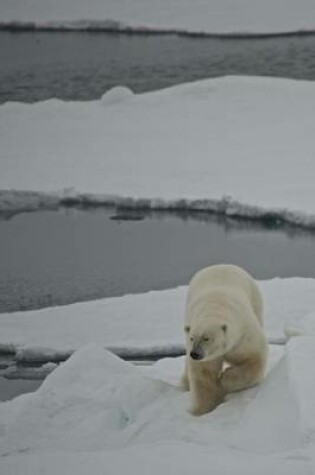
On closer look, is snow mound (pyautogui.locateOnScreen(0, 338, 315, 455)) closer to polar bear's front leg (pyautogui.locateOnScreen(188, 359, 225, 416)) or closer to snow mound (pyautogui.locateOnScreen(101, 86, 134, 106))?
polar bear's front leg (pyautogui.locateOnScreen(188, 359, 225, 416))

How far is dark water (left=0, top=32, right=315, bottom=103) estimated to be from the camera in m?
23.3

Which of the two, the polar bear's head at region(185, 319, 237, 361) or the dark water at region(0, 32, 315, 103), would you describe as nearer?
the polar bear's head at region(185, 319, 237, 361)

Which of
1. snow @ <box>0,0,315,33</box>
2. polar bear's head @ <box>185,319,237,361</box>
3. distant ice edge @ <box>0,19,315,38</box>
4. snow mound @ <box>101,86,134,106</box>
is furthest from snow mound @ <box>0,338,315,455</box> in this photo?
snow @ <box>0,0,315,33</box>

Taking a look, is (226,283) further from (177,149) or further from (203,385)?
(177,149)

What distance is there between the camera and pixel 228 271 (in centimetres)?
595

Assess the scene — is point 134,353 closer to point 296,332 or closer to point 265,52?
point 296,332

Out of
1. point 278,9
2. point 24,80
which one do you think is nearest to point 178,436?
point 24,80

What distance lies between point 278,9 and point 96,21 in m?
4.89

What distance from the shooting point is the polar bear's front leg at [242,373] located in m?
5.49

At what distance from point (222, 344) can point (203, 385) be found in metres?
0.45

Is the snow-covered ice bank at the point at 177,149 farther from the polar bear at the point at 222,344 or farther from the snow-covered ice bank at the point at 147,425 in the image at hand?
the polar bear at the point at 222,344

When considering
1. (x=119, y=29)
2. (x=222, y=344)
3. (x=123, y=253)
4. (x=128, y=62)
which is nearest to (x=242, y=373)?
(x=222, y=344)

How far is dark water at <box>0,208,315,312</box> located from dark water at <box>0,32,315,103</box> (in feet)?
26.9

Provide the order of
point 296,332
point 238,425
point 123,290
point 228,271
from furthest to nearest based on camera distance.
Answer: point 123,290
point 296,332
point 228,271
point 238,425
